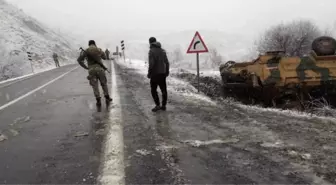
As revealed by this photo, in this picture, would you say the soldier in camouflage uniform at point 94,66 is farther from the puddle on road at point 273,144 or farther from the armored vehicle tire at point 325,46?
the armored vehicle tire at point 325,46

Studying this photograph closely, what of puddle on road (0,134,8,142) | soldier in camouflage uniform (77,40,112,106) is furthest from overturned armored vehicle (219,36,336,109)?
puddle on road (0,134,8,142)

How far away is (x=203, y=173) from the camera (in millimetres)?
3719

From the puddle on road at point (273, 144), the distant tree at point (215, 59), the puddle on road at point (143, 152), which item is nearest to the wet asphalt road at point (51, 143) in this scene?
the puddle on road at point (143, 152)

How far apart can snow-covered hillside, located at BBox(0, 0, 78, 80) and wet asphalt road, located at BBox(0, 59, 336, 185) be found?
2993cm

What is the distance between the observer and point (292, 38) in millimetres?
37781

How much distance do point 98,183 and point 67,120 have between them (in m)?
3.56

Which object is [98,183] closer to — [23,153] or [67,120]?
[23,153]

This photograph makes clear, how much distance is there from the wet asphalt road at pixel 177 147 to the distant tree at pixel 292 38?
99.9 feet

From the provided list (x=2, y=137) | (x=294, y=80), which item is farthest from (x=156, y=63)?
(x=294, y=80)

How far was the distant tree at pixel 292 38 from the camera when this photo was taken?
3541 cm

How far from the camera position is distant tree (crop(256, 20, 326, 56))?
35406mm

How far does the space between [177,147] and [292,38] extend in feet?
119

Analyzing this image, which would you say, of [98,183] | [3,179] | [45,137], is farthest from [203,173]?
[45,137]

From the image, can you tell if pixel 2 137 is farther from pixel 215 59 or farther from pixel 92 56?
pixel 215 59
